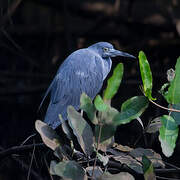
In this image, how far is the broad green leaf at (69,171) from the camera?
100cm

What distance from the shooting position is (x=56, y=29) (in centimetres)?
418

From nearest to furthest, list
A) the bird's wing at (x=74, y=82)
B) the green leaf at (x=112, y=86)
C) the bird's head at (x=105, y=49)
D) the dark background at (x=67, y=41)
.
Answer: the green leaf at (x=112, y=86) < the bird's wing at (x=74, y=82) < the bird's head at (x=105, y=49) < the dark background at (x=67, y=41)

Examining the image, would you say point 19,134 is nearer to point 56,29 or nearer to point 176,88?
point 56,29

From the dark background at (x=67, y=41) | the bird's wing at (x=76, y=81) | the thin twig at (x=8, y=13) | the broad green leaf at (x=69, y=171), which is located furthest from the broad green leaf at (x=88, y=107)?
the dark background at (x=67, y=41)

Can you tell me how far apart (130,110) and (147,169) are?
7.3 inches

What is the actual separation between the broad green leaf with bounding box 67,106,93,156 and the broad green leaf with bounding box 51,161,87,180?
76 millimetres

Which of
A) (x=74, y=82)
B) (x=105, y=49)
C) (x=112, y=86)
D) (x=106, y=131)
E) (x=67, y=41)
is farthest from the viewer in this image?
(x=67, y=41)

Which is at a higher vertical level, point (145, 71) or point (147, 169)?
point (145, 71)

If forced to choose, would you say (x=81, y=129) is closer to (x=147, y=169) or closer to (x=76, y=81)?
(x=147, y=169)

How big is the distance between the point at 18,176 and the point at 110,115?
258cm

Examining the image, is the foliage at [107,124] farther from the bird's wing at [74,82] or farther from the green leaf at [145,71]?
the bird's wing at [74,82]

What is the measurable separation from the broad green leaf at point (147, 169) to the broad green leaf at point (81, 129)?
0.49 ft

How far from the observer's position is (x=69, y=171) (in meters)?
1.03

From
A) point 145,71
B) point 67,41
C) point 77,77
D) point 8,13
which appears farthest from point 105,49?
point 145,71
